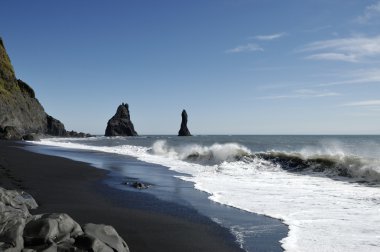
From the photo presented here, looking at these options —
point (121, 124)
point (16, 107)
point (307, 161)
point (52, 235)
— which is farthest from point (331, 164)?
point (121, 124)

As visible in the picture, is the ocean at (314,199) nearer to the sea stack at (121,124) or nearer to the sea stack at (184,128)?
the sea stack at (121,124)

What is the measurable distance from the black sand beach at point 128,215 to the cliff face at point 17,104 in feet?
196

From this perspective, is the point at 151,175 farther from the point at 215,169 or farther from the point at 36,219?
the point at 36,219

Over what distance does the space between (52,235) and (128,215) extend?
3.70 metres

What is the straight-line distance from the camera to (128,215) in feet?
30.7

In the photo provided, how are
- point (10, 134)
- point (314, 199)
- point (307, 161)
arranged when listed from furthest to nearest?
1. point (10, 134)
2. point (307, 161)
3. point (314, 199)

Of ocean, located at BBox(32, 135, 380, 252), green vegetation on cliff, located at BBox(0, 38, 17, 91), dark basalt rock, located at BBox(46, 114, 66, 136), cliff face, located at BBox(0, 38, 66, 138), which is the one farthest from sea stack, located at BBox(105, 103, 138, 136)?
ocean, located at BBox(32, 135, 380, 252)

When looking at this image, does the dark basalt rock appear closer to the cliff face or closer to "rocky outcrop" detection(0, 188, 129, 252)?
the cliff face

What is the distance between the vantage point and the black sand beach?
739cm

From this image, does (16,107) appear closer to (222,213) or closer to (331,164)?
(331,164)

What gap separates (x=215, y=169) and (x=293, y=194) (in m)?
8.94

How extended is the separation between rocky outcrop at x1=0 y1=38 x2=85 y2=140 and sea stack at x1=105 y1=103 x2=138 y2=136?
43645mm

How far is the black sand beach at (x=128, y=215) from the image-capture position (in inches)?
291

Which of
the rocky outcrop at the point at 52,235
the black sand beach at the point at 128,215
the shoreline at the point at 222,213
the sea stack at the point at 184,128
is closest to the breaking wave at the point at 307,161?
the shoreline at the point at 222,213
